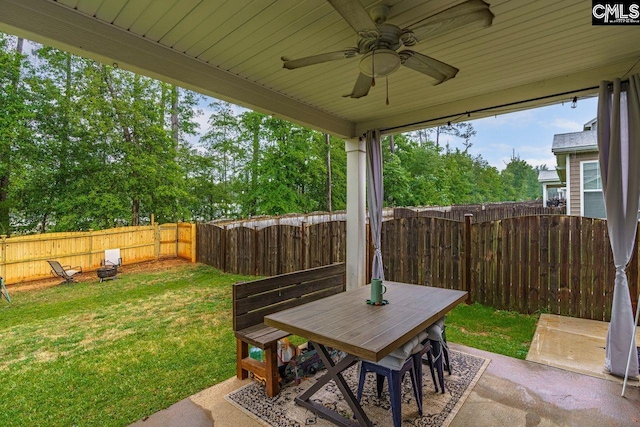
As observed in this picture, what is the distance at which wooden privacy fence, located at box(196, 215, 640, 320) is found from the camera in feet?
12.2

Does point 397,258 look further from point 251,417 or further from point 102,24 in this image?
point 102,24

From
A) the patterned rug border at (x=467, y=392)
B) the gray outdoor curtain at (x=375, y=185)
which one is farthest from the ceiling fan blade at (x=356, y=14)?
the gray outdoor curtain at (x=375, y=185)

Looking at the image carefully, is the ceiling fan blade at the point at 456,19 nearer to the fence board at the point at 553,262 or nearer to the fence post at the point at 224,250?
the fence board at the point at 553,262

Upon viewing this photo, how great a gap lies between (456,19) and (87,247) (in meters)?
8.95

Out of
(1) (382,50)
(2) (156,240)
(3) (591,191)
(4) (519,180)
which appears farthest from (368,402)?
(4) (519,180)

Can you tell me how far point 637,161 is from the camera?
2.56 metres

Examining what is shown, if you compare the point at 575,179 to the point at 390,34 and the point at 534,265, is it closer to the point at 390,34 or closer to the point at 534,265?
the point at 534,265

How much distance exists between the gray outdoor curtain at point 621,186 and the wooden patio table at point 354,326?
138cm

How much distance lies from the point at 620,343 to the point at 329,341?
8.73 ft

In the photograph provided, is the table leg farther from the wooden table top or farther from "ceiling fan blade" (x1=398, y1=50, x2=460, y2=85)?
"ceiling fan blade" (x1=398, y1=50, x2=460, y2=85)

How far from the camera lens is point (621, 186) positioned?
264cm

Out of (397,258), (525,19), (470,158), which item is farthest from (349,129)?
(470,158)

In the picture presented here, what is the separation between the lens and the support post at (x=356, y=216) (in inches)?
186

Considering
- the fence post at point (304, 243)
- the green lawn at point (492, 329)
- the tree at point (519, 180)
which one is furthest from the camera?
the tree at point (519, 180)
